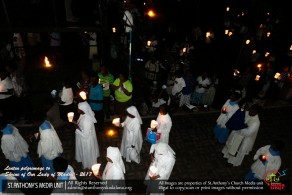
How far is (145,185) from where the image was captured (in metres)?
7.93

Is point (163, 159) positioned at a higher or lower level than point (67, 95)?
lower

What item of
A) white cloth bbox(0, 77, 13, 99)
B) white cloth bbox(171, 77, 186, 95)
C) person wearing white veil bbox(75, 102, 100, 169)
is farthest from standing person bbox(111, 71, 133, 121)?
white cloth bbox(0, 77, 13, 99)

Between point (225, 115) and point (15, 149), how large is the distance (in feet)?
20.5

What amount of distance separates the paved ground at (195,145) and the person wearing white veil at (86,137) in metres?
0.47

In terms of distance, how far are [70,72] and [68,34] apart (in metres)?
1.69

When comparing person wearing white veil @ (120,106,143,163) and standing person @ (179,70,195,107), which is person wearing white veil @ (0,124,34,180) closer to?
person wearing white veil @ (120,106,143,163)

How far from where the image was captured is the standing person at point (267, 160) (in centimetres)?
688

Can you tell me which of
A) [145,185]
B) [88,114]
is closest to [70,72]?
[88,114]

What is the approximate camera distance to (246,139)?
320 inches

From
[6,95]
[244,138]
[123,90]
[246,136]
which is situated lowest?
[244,138]

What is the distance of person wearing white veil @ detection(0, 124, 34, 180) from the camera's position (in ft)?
21.8

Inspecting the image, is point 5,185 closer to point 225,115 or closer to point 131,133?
point 131,133

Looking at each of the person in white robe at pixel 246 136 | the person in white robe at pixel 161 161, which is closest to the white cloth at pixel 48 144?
the person in white robe at pixel 161 161

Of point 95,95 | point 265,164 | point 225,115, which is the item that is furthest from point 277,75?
point 95,95
